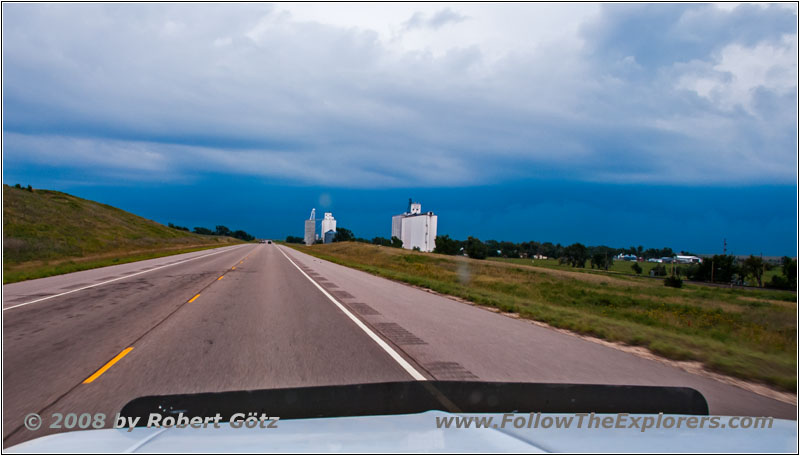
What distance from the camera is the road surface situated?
18.0 ft

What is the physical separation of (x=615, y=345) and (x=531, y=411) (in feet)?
16.9

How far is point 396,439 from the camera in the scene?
11.1 feet

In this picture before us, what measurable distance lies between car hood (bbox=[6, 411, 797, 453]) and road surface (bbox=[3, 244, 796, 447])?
4.75 ft

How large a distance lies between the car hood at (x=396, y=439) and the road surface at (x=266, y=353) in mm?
1449

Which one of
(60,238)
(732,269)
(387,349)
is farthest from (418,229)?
(387,349)

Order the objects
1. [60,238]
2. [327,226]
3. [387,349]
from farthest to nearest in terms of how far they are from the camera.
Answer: [327,226], [60,238], [387,349]

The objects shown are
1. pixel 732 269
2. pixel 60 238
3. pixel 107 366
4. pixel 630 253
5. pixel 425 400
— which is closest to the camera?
pixel 425 400

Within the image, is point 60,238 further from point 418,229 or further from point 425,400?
point 418,229

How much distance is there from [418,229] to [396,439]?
4564 inches

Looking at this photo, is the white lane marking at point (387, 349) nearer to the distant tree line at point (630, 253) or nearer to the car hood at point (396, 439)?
the car hood at point (396, 439)

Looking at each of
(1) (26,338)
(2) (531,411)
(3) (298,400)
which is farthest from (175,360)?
(2) (531,411)

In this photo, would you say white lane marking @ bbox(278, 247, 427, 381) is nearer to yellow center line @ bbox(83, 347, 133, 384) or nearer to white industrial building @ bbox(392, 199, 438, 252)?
yellow center line @ bbox(83, 347, 133, 384)

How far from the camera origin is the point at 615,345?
9016 mm

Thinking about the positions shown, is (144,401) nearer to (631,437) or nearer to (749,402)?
(631,437)
